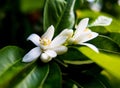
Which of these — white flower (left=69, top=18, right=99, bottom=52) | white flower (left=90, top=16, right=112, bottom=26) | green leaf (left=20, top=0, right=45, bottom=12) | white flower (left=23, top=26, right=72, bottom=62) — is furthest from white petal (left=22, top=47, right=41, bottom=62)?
green leaf (left=20, top=0, right=45, bottom=12)

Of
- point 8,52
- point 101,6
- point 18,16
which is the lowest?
point 101,6

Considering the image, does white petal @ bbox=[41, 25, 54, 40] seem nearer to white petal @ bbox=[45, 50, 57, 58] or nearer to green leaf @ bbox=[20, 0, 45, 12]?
white petal @ bbox=[45, 50, 57, 58]

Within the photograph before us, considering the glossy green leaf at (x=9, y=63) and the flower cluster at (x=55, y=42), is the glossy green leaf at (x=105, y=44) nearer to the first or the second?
the flower cluster at (x=55, y=42)

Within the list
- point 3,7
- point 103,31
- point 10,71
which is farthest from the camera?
point 3,7

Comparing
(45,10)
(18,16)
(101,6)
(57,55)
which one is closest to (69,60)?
(57,55)

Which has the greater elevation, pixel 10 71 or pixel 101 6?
pixel 10 71

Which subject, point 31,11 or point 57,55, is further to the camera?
point 31,11

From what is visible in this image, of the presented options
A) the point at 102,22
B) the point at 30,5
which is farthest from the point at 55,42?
the point at 30,5

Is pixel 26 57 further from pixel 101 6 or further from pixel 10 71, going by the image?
pixel 101 6
